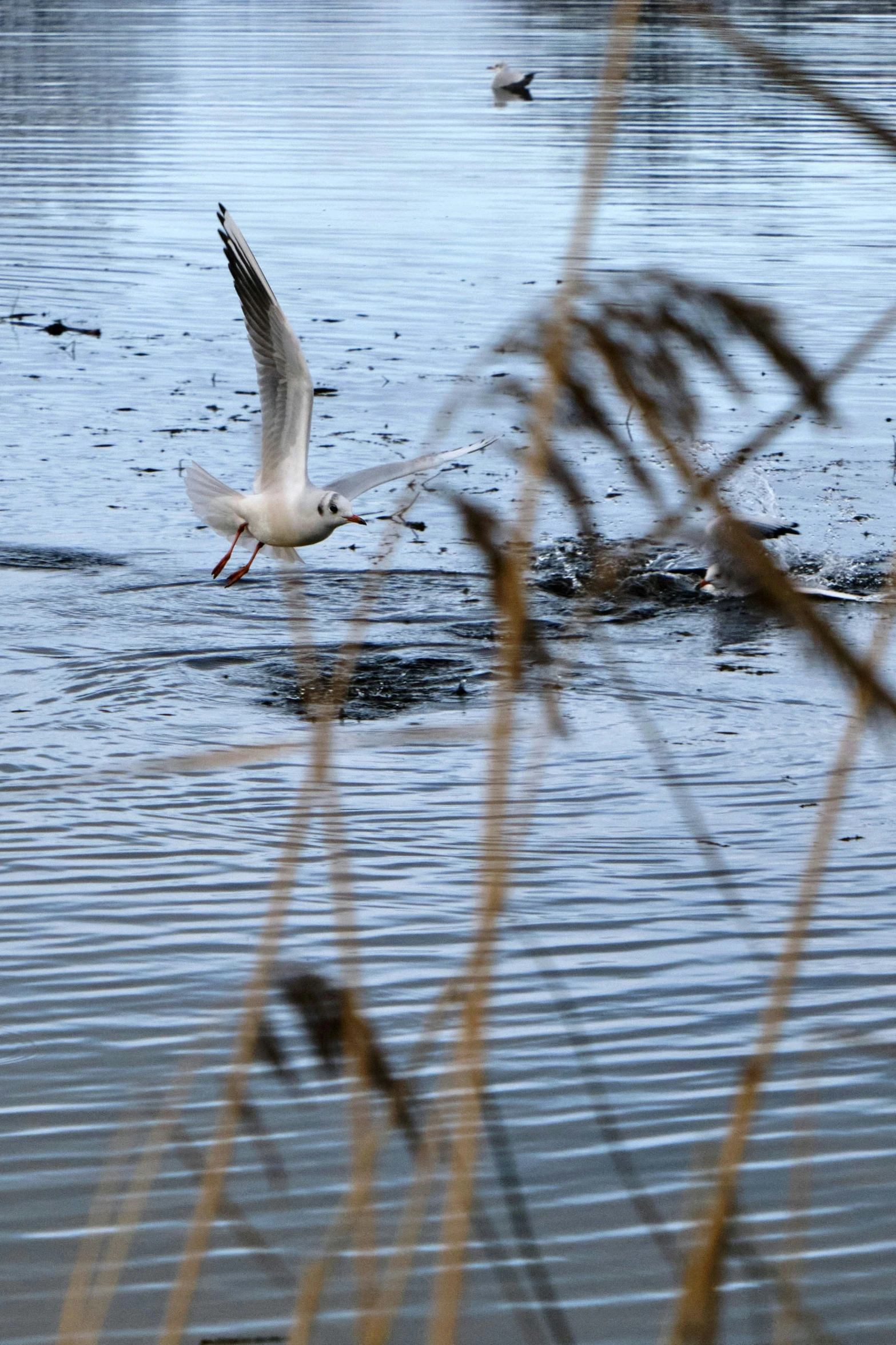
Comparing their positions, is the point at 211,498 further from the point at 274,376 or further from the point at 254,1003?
the point at 254,1003

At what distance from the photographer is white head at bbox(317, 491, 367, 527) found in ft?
19.3

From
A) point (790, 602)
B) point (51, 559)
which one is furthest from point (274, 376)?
point (790, 602)

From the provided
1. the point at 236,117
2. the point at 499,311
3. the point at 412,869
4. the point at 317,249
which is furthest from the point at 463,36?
the point at 412,869

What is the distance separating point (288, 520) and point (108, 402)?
541 cm

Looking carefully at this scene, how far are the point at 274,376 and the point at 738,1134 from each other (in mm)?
4749

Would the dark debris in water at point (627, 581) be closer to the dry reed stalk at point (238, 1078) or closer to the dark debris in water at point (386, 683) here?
the dark debris in water at point (386, 683)

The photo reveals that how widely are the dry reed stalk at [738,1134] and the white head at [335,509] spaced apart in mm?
4513

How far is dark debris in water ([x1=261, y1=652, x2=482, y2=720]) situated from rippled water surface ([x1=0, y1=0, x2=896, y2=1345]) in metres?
0.03

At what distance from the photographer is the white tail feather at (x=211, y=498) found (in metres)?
6.44

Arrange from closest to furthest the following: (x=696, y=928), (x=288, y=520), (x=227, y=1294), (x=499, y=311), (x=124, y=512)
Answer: (x=227, y=1294)
(x=696, y=928)
(x=288, y=520)
(x=124, y=512)
(x=499, y=311)

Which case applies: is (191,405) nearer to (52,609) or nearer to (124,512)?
(124,512)

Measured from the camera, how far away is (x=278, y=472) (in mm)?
6121

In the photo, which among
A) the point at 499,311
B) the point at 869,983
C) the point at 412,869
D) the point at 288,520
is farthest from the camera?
the point at 499,311

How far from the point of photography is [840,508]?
907 cm
